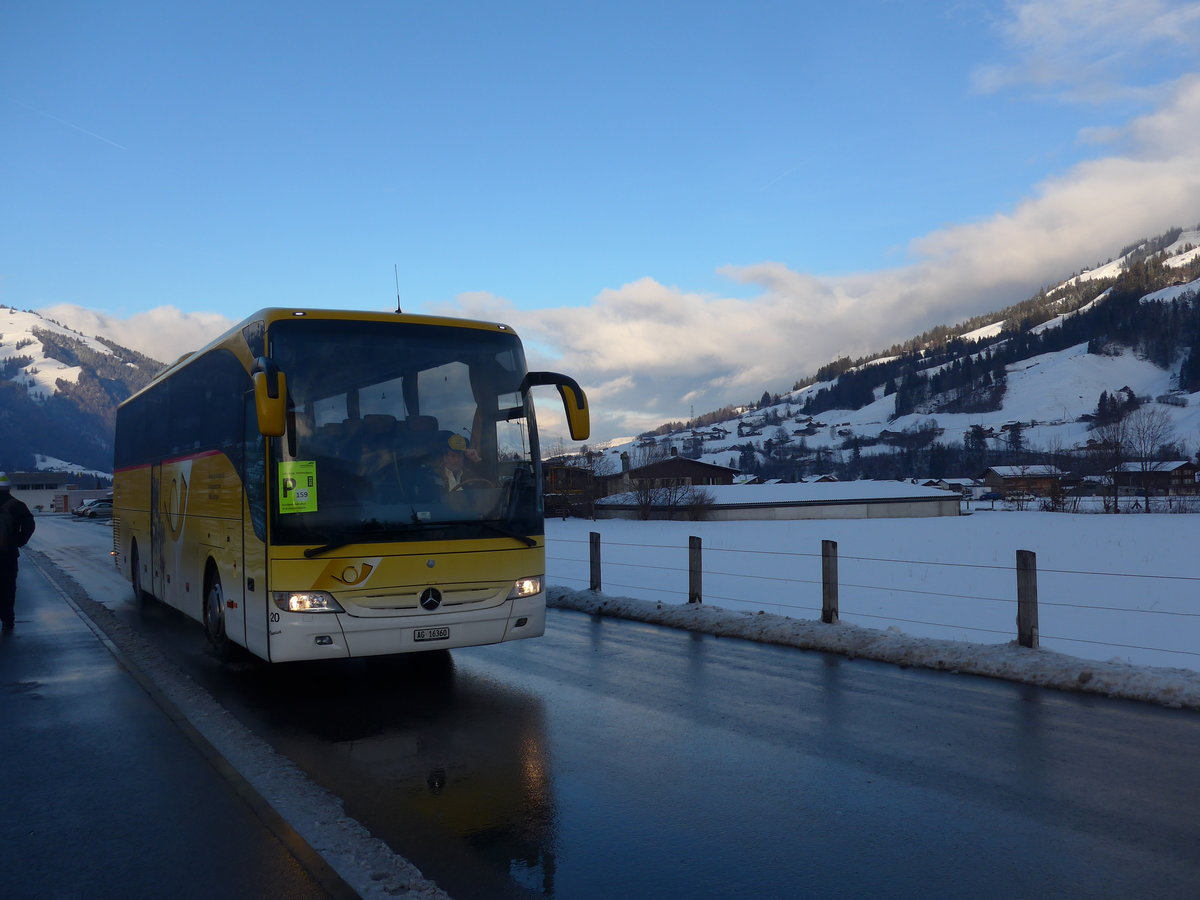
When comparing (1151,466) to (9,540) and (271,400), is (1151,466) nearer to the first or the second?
(9,540)

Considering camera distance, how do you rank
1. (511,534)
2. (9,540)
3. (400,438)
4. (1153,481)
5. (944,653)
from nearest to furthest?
(400,438)
(511,534)
(944,653)
(9,540)
(1153,481)

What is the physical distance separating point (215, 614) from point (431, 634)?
304cm

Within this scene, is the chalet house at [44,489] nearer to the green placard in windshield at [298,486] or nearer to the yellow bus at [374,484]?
the yellow bus at [374,484]

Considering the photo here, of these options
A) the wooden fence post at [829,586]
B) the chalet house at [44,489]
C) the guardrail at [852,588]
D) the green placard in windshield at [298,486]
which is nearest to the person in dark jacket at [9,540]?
the green placard in windshield at [298,486]

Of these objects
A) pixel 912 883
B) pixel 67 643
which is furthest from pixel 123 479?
pixel 912 883

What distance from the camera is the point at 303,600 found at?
7309mm

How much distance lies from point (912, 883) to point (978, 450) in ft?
653

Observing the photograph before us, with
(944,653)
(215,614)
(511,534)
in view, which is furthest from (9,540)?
(944,653)

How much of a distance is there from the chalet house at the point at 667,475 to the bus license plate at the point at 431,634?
61.7m

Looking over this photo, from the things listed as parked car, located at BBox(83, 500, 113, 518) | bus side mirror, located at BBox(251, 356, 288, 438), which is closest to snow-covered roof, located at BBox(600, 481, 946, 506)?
parked car, located at BBox(83, 500, 113, 518)

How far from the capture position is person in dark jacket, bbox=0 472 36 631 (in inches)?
461

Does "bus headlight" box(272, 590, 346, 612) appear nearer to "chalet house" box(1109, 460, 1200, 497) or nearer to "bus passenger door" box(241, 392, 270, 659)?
"bus passenger door" box(241, 392, 270, 659)

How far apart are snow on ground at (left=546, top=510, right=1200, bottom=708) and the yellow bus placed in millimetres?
4091

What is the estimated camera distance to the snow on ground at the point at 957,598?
878 centimetres
